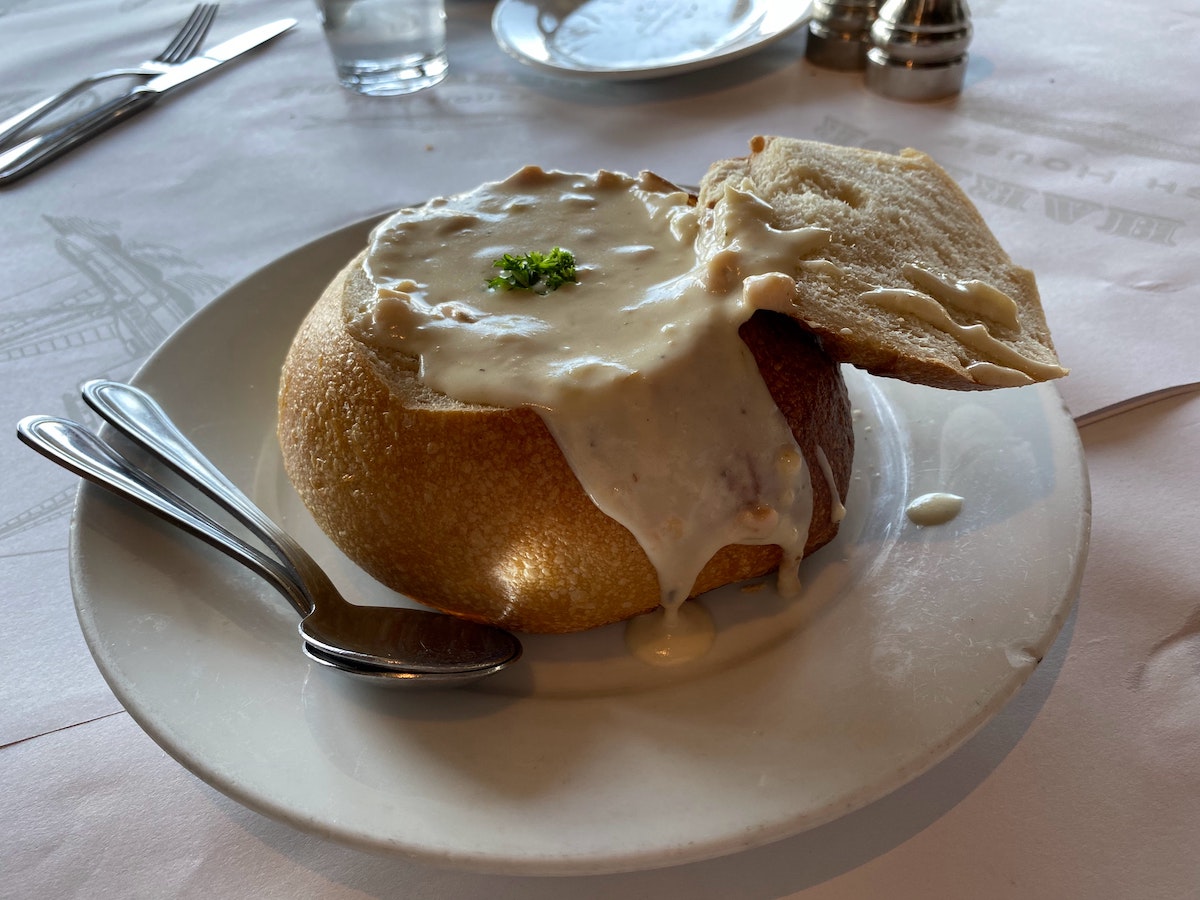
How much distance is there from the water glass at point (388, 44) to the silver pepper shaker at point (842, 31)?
2.65ft

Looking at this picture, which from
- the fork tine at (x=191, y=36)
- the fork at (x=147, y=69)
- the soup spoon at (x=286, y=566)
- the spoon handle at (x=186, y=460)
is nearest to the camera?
the soup spoon at (x=286, y=566)

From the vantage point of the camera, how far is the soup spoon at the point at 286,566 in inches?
30.7

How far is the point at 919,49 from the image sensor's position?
1772 millimetres

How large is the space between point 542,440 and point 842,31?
1501 millimetres

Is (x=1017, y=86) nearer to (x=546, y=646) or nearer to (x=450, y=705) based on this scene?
(x=546, y=646)

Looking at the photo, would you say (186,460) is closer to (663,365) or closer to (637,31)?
(663,365)

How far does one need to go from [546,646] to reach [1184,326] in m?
0.98

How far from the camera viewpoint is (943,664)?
74 cm

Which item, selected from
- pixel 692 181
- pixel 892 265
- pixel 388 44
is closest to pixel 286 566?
pixel 892 265

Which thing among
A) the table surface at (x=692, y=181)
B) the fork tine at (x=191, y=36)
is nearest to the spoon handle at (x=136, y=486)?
the table surface at (x=692, y=181)

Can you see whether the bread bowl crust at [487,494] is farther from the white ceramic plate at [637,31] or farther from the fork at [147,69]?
the fork at [147,69]

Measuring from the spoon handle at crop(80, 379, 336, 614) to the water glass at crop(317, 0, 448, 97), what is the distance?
1.14 metres

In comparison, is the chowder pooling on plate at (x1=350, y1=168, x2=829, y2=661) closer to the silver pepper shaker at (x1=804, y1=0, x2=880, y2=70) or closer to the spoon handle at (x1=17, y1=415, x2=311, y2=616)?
the spoon handle at (x1=17, y1=415, x2=311, y2=616)

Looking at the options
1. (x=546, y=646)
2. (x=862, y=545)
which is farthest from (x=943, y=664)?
(x=546, y=646)
